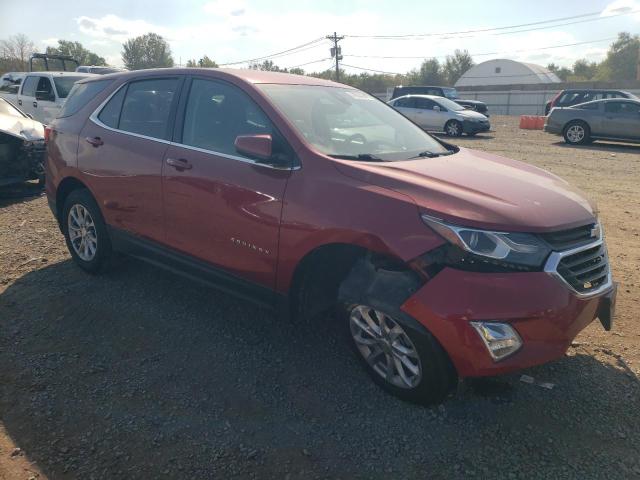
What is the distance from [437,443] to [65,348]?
2.54 m

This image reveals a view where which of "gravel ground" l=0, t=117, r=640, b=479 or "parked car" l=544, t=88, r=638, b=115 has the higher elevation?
"parked car" l=544, t=88, r=638, b=115

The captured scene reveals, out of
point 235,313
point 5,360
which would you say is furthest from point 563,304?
point 5,360

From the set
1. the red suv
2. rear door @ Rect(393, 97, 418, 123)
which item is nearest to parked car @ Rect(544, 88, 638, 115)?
rear door @ Rect(393, 97, 418, 123)

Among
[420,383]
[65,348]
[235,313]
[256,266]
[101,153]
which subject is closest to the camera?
[420,383]

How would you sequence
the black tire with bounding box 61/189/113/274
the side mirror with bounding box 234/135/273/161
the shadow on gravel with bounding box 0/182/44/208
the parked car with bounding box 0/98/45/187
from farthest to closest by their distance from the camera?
the shadow on gravel with bounding box 0/182/44/208
the parked car with bounding box 0/98/45/187
the black tire with bounding box 61/189/113/274
the side mirror with bounding box 234/135/273/161

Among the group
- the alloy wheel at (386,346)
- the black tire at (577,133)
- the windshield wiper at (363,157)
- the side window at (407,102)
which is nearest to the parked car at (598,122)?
the black tire at (577,133)

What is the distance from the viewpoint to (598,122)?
15.4 meters

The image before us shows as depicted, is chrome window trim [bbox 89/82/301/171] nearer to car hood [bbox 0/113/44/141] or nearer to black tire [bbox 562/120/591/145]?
car hood [bbox 0/113/44/141]

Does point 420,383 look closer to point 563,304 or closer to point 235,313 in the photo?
point 563,304

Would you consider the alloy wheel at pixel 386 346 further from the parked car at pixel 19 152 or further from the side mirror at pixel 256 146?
the parked car at pixel 19 152

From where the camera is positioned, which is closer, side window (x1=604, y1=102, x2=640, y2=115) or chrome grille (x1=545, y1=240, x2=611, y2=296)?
chrome grille (x1=545, y1=240, x2=611, y2=296)

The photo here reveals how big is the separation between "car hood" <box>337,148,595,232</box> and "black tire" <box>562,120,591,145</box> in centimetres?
1432

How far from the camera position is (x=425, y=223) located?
2.61 meters

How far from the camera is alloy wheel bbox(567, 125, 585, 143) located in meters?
15.9
